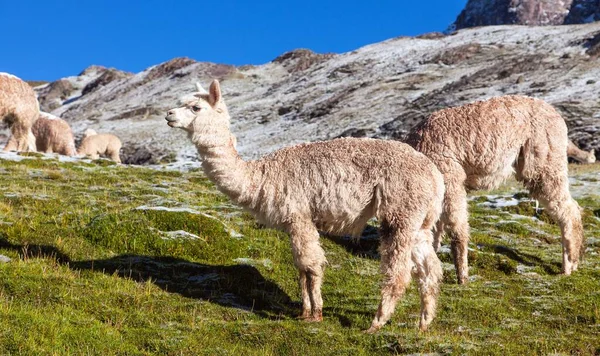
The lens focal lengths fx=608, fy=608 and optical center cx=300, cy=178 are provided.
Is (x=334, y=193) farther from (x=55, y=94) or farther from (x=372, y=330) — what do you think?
(x=55, y=94)

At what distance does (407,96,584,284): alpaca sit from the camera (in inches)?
517

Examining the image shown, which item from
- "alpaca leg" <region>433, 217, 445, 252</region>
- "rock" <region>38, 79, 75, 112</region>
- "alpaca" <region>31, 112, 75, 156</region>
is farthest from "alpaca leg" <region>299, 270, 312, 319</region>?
"rock" <region>38, 79, 75, 112</region>

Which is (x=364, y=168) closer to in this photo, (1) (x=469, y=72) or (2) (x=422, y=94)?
(2) (x=422, y=94)

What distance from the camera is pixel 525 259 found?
47.2 feet

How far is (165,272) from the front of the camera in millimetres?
11938

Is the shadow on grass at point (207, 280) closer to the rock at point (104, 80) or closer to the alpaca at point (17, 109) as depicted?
the alpaca at point (17, 109)

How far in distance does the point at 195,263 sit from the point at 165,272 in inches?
29.5

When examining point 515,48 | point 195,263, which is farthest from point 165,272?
point 515,48

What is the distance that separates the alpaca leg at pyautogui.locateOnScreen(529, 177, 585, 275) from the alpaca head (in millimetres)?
7545

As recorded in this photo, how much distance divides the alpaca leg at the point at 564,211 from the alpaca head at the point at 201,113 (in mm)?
7545

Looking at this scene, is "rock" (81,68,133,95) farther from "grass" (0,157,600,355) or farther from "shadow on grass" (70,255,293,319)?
"shadow on grass" (70,255,293,319)

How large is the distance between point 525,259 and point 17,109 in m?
20.9

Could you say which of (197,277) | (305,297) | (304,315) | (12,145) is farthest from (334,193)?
(12,145)

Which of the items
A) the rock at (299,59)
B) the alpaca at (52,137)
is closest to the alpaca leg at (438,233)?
the alpaca at (52,137)
